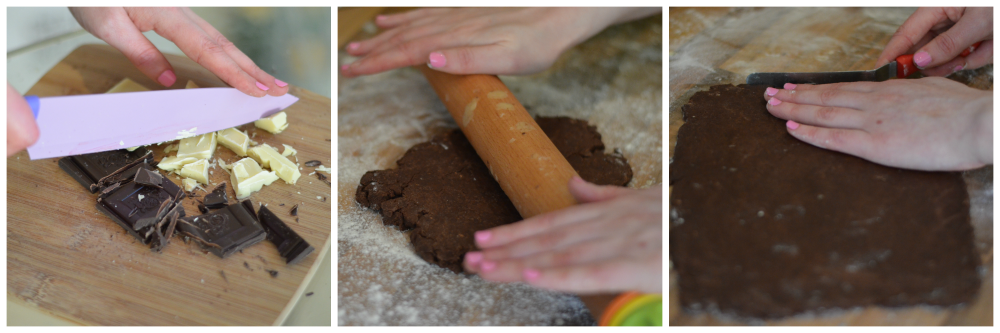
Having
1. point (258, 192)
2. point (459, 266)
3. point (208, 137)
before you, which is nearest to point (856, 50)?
point (459, 266)

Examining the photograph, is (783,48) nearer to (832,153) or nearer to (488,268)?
(832,153)

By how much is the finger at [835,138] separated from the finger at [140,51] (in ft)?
7.08

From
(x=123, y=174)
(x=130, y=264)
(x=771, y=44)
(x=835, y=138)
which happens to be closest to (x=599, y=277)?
(x=835, y=138)

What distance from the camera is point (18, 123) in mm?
1277

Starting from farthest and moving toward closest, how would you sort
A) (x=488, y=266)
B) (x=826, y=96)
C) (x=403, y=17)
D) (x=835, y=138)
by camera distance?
1. (x=403, y=17)
2. (x=826, y=96)
3. (x=835, y=138)
4. (x=488, y=266)

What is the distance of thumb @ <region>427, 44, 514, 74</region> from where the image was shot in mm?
1837

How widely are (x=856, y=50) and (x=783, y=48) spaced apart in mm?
282

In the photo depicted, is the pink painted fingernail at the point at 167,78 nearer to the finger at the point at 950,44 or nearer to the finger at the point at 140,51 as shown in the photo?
the finger at the point at 140,51

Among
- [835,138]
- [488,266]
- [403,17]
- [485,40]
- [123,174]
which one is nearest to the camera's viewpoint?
[488,266]

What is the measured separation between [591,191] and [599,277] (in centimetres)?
27

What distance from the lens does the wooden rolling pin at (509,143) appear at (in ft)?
4.69

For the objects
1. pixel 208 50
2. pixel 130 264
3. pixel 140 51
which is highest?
pixel 208 50

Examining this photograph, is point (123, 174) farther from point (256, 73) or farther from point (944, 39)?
point (944, 39)

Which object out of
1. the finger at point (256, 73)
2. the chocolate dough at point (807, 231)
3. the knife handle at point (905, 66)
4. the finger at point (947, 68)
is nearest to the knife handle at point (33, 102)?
the finger at point (256, 73)
